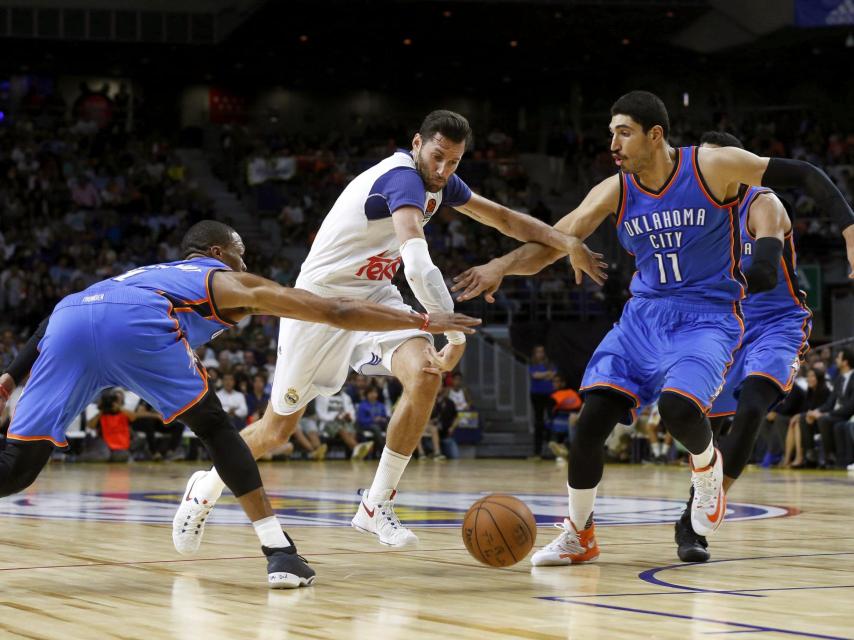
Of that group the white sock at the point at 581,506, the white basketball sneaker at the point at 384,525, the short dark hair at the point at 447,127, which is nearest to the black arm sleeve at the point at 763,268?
the white sock at the point at 581,506

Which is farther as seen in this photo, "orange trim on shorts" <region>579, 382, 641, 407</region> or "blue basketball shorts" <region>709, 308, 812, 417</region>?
"blue basketball shorts" <region>709, 308, 812, 417</region>

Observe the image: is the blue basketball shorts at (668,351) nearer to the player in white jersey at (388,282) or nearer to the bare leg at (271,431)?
the player in white jersey at (388,282)

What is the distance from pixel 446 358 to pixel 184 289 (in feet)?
4.46

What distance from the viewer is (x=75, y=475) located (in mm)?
14500

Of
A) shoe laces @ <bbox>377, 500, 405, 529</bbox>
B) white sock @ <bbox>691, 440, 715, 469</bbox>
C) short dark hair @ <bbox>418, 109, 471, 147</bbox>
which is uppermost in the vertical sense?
short dark hair @ <bbox>418, 109, 471, 147</bbox>

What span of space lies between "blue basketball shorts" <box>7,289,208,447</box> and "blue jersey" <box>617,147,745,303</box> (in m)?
2.29

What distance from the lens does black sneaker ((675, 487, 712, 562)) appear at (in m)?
5.84

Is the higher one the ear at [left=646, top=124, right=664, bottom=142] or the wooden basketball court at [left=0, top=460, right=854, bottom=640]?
the ear at [left=646, top=124, right=664, bottom=142]

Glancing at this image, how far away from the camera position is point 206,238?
17.7 ft

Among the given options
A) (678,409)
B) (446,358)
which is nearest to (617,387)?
(678,409)

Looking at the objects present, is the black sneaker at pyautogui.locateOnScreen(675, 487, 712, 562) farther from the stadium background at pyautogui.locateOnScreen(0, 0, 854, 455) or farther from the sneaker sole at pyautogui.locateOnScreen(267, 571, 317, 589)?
the stadium background at pyautogui.locateOnScreen(0, 0, 854, 455)

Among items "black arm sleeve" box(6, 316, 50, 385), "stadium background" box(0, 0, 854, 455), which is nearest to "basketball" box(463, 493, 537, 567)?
"black arm sleeve" box(6, 316, 50, 385)

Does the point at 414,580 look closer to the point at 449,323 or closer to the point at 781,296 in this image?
the point at 449,323

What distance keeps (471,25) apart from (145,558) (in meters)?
25.1
